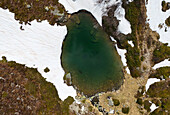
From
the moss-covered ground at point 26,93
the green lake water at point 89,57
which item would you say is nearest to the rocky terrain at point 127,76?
the moss-covered ground at point 26,93

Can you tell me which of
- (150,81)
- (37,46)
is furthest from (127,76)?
(37,46)

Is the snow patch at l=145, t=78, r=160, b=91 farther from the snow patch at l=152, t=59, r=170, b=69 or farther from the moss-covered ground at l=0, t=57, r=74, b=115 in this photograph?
the moss-covered ground at l=0, t=57, r=74, b=115

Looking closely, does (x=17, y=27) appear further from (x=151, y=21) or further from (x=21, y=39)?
(x=151, y=21)

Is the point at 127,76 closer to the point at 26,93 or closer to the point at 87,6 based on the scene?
the point at 87,6

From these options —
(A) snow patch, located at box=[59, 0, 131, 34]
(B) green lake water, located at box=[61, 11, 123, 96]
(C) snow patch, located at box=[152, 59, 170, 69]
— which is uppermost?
(A) snow patch, located at box=[59, 0, 131, 34]

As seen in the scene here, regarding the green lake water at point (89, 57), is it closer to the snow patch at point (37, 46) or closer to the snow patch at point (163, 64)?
the snow patch at point (37, 46)

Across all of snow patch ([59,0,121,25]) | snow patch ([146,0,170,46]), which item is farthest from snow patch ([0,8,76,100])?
snow patch ([146,0,170,46])
